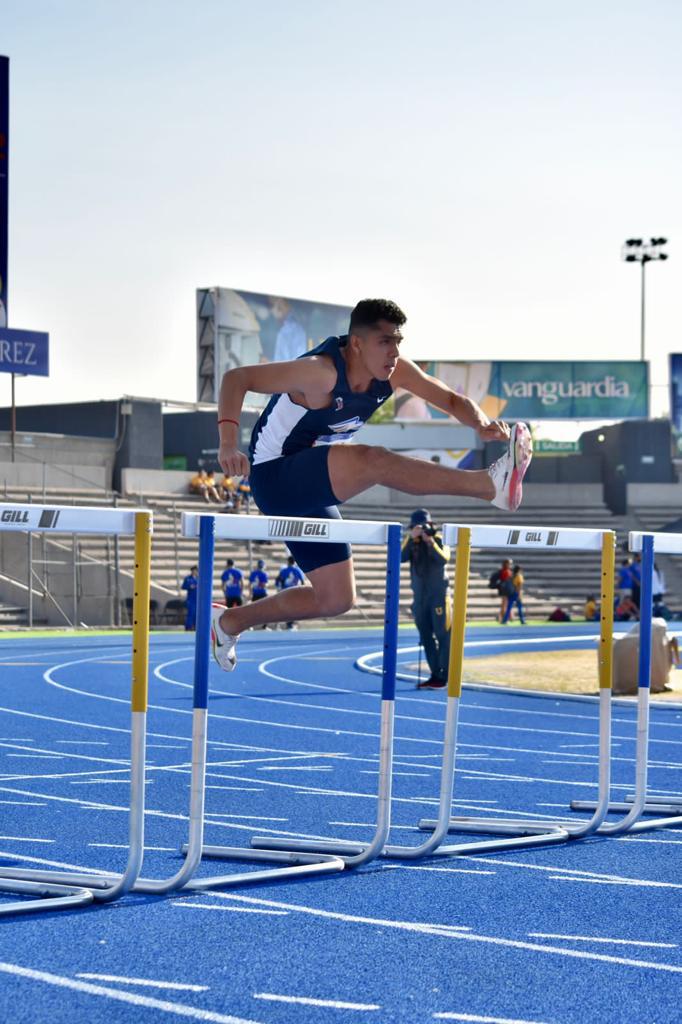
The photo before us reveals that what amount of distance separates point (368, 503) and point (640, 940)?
36.0m

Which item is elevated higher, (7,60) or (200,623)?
(7,60)

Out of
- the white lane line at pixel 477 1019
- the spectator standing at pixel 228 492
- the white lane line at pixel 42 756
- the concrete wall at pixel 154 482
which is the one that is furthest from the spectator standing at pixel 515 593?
the white lane line at pixel 477 1019

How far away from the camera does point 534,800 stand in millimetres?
7871

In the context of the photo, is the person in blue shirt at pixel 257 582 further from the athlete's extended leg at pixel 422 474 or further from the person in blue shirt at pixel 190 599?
the athlete's extended leg at pixel 422 474

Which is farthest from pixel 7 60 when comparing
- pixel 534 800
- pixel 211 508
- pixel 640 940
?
pixel 640 940

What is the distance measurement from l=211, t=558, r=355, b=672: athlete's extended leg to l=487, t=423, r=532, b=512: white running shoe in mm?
818

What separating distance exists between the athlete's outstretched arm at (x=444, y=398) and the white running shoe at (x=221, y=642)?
1.34m

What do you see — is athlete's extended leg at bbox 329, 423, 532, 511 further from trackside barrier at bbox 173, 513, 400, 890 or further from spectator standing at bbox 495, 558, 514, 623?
spectator standing at bbox 495, 558, 514, 623

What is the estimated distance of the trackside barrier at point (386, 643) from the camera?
213 inches

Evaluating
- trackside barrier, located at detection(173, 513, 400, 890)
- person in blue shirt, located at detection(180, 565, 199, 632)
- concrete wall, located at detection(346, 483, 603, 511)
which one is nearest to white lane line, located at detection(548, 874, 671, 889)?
trackside barrier, located at detection(173, 513, 400, 890)

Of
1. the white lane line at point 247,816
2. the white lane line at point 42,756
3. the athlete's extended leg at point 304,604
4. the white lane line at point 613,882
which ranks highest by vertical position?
the athlete's extended leg at point 304,604

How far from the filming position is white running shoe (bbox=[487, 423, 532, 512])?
5574mm

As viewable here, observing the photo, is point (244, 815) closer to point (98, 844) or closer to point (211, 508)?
point (98, 844)

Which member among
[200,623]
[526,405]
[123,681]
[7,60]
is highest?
[7,60]
